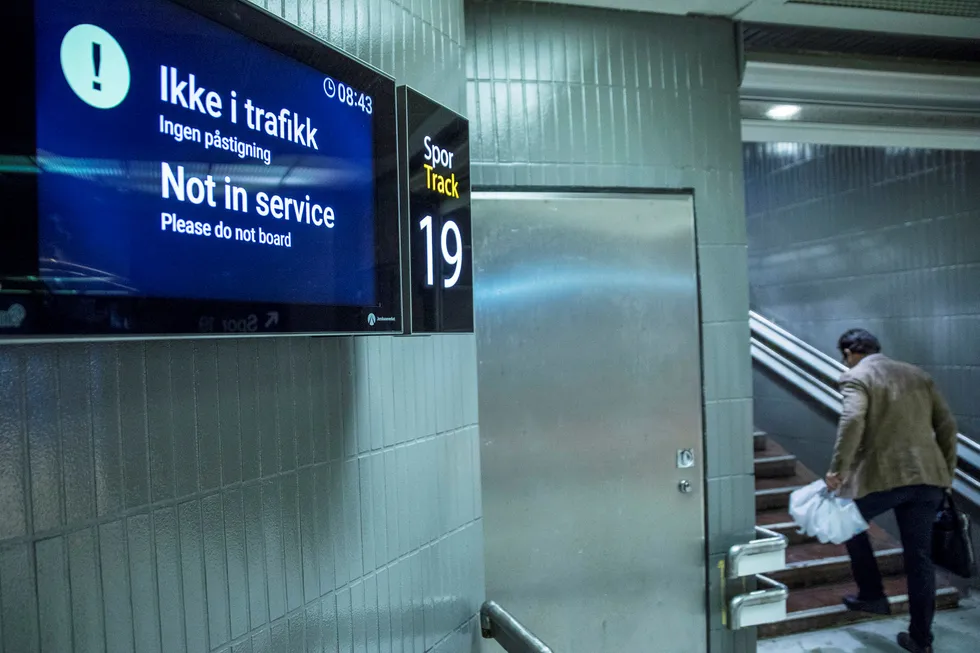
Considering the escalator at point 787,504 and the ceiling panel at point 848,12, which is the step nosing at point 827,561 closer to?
the escalator at point 787,504

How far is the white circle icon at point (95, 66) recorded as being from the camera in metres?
1.19

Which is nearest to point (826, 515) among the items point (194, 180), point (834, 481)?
point (834, 481)

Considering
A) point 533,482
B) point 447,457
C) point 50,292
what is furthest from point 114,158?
point 533,482

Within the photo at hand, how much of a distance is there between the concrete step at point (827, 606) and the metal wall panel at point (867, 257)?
1.20 metres

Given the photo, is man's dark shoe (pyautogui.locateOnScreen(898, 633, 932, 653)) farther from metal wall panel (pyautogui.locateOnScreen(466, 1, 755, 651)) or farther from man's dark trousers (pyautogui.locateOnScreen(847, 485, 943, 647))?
metal wall panel (pyautogui.locateOnScreen(466, 1, 755, 651))

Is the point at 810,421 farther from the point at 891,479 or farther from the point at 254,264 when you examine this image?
the point at 254,264

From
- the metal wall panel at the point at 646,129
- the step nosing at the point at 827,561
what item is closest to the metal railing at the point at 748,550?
the metal wall panel at the point at 646,129

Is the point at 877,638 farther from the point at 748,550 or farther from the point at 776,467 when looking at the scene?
the point at 776,467

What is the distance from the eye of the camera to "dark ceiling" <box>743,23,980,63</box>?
4.45 meters

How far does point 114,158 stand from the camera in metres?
1.26

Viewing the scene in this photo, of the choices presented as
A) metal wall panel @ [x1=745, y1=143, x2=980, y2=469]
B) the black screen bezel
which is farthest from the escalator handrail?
the black screen bezel

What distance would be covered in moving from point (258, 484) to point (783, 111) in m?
3.38

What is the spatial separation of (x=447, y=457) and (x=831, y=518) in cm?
262

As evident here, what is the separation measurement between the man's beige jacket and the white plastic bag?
10cm
